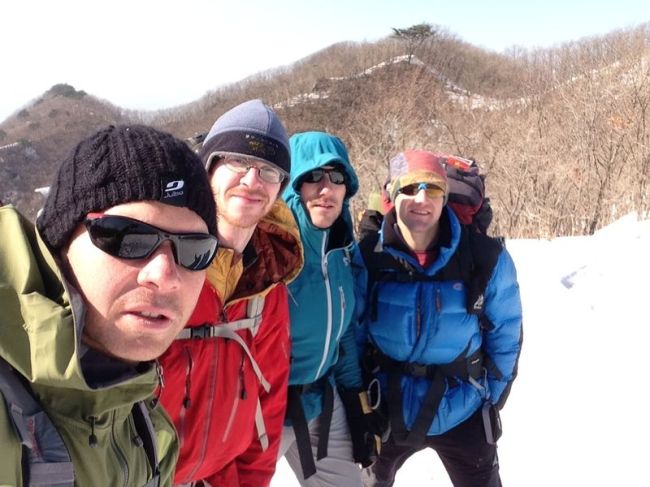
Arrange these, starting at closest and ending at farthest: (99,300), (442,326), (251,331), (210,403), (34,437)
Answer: (34,437) < (99,300) < (210,403) < (251,331) < (442,326)

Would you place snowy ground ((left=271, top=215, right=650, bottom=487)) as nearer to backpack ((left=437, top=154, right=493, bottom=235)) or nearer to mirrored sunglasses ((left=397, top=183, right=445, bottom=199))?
backpack ((left=437, top=154, right=493, bottom=235))

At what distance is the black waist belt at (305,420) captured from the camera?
1706mm

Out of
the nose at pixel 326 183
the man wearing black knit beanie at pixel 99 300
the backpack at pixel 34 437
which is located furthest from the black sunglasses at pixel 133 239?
the nose at pixel 326 183

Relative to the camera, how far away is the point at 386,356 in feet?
6.43

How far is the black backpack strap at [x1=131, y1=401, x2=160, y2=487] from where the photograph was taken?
0.94 metres

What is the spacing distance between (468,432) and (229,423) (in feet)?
3.60

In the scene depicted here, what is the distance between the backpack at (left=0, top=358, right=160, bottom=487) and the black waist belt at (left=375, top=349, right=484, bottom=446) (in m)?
1.40

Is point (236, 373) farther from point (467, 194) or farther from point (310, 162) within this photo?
point (467, 194)

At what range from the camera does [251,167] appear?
54.5 inches

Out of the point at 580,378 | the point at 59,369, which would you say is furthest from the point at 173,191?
the point at 580,378

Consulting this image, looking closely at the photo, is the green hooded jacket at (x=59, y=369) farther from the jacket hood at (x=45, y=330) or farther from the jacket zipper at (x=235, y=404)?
the jacket zipper at (x=235, y=404)

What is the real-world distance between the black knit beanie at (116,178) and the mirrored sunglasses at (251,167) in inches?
17.6

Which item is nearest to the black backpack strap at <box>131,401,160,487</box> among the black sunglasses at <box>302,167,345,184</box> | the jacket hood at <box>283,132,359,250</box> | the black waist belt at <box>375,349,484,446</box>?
the jacket hood at <box>283,132,359,250</box>

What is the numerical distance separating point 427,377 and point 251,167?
1.09m
